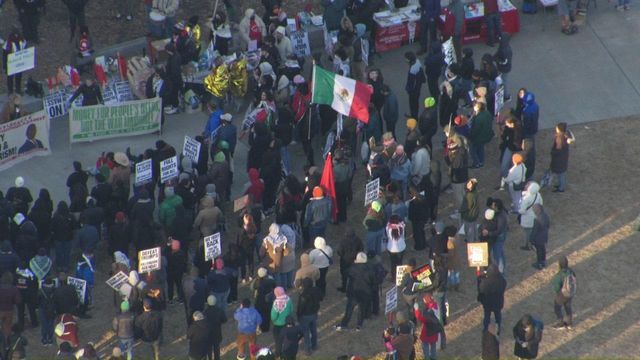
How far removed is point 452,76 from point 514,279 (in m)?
5.42

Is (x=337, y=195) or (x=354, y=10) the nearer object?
(x=337, y=195)

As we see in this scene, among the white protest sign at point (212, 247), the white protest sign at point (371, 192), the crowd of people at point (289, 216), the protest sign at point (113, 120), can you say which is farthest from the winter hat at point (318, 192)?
the protest sign at point (113, 120)

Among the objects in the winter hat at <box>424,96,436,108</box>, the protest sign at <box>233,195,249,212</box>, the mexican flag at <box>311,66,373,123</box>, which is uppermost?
the mexican flag at <box>311,66,373,123</box>

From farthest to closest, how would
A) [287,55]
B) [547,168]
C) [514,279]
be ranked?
1. [287,55]
2. [547,168]
3. [514,279]

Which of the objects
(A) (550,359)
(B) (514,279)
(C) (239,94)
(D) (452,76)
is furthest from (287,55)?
(A) (550,359)

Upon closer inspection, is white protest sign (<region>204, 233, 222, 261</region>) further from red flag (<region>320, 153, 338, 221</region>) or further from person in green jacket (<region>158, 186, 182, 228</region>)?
red flag (<region>320, 153, 338, 221</region>)

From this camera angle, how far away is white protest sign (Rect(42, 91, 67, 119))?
34.9 metres

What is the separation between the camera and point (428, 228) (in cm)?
3161

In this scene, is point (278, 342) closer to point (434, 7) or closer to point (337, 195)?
point (337, 195)

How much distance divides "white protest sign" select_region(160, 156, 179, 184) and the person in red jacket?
5875 millimetres

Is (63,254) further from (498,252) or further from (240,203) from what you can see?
(498,252)

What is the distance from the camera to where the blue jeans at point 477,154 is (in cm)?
3307

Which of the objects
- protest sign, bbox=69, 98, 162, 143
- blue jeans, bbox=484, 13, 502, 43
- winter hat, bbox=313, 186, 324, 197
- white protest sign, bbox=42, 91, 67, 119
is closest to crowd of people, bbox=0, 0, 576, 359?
winter hat, bbox=313, 186, 324, 197

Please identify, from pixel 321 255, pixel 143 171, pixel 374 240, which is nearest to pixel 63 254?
pixel 143 171
